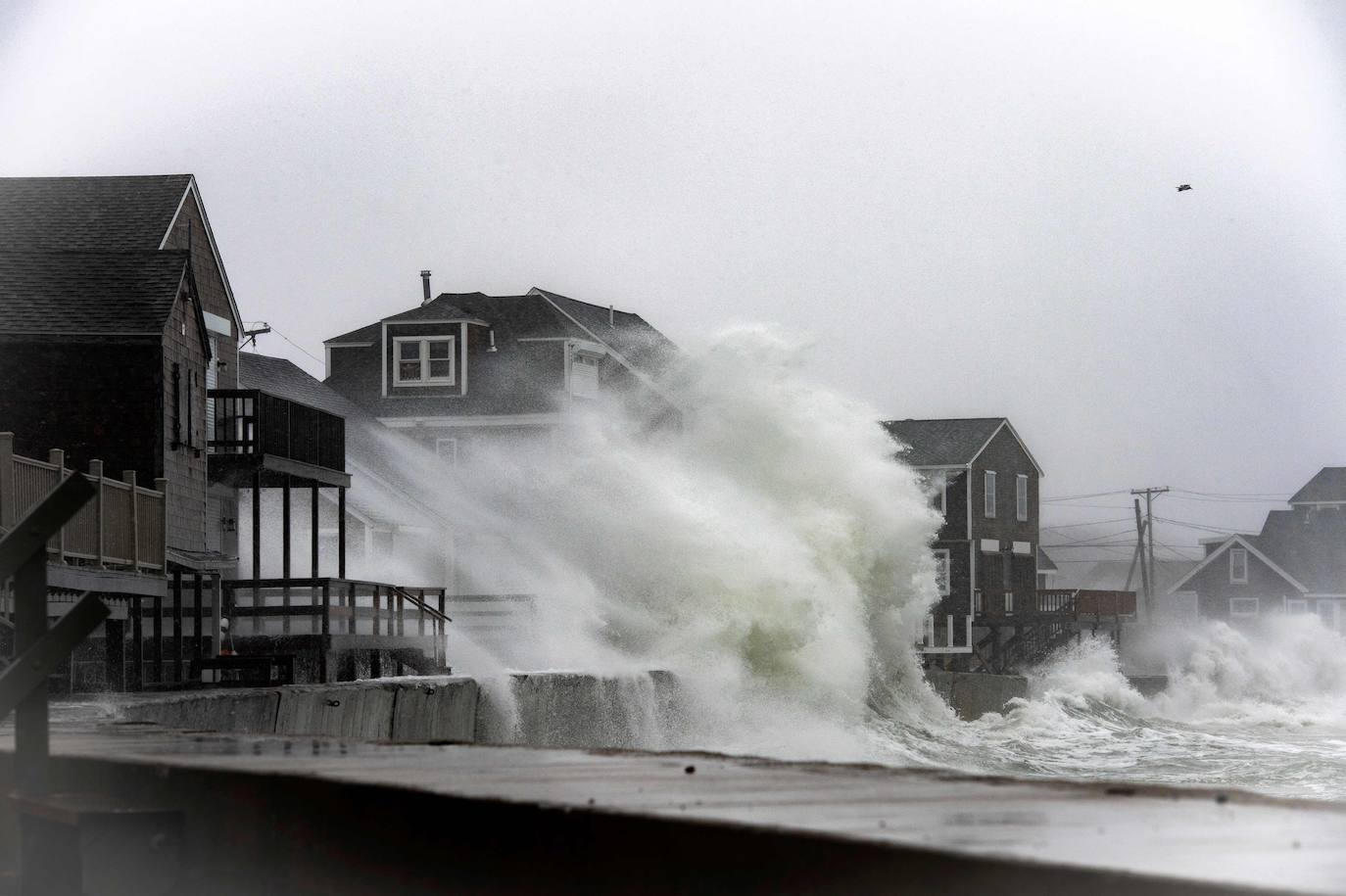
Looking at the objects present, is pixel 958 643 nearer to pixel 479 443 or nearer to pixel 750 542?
pixel 479 443

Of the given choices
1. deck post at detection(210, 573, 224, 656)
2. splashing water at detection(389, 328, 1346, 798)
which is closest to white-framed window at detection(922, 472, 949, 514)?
splashing water at detection(389, 328, 1346, 798)

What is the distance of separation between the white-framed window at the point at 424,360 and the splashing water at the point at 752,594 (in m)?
3.29

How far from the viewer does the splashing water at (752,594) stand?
93.9 ft

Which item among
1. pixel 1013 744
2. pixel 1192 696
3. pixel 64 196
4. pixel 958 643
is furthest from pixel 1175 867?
pixel 1192 696

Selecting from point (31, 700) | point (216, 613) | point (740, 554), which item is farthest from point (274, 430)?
point (31, 700)

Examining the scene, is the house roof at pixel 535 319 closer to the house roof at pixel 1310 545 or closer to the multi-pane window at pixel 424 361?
the multi-pane window at pixel 424 361

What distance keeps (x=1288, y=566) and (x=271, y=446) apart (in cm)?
6698

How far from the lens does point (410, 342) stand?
5050 cm

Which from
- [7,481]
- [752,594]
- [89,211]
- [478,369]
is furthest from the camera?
[478,369]

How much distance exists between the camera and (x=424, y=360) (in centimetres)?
5031

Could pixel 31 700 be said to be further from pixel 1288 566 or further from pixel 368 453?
pixel 1288 566

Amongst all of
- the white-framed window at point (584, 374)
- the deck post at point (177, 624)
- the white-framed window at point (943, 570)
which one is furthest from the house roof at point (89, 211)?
the white-framed window at point (943, 570)

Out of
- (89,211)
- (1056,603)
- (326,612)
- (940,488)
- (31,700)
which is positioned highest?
(89,211)

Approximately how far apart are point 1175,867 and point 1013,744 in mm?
34557
